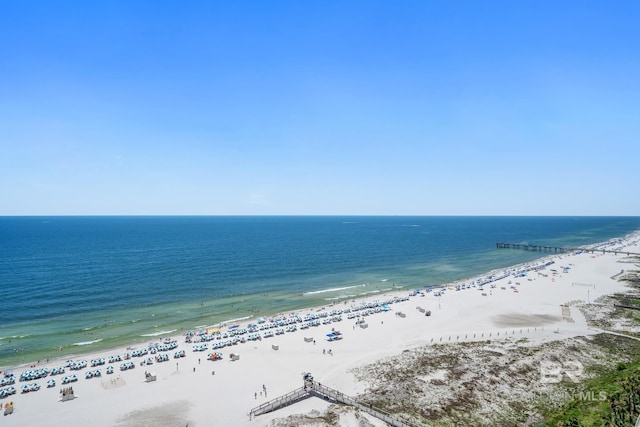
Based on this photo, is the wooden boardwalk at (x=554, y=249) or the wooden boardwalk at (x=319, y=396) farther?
the wooden boardwalk at (x=554, y=249)

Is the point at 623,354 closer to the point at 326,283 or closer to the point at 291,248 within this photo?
the point at 326,283

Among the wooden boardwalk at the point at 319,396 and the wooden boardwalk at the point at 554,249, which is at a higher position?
the wooden boardwalk at the point at 554,249

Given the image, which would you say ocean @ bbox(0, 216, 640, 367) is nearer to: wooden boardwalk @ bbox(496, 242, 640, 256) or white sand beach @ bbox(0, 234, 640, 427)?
white sand beach @ bbox(0, 234, 640, 427)

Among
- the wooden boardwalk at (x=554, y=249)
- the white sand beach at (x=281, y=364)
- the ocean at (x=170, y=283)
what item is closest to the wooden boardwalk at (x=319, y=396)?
the white sand beach at (x=281, y=364)

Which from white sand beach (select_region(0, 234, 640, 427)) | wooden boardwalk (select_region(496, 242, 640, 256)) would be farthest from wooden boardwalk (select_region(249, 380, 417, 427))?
wooden boardwalk (select_region(496, 242, 640, 256))

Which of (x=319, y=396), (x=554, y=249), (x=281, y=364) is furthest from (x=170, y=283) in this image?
(x=554, y=249)

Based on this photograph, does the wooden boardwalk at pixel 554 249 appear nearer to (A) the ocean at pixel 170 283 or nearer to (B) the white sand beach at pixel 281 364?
(A) the ocean at pixel 170 283
